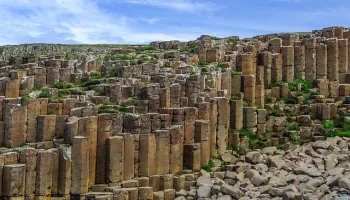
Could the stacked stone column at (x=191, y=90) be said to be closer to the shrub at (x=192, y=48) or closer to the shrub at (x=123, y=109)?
the shrub at (x=123, y=109)

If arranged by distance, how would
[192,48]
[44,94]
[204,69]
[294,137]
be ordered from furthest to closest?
[192,48]
[204,69]
[294,137]
[44,94]

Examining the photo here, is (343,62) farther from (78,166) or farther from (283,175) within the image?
(78,166)

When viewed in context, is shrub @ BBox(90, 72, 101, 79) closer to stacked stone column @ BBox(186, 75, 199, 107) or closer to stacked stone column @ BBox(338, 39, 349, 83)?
stacked stone column @ BBox(186, 75, 199, 107)

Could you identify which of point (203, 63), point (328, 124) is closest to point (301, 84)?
point (328, 124)

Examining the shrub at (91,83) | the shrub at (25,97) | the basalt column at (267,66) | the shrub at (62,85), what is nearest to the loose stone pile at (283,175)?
the basalt column at (267,66)

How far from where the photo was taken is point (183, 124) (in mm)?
22719

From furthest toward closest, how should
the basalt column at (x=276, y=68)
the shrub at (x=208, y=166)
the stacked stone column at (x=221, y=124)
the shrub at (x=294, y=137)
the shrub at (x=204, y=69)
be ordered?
the basalt column at (x=276, y=68) → the shrub at (x=204, y=69) → the shrub at (x=294, y=137) → the stacked stone column at (x=221, y=124) → the shrub at (x=208, y=166)

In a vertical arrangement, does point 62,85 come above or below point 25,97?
above

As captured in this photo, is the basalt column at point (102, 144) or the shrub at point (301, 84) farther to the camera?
the shrub at point (301, 84)

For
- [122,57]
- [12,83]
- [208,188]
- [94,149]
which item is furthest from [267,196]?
[122,57]

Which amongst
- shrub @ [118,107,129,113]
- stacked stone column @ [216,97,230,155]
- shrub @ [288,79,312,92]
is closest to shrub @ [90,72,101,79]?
shrub @ [118,107,129,113]

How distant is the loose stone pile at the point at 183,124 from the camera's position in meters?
19.3

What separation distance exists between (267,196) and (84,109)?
678cm

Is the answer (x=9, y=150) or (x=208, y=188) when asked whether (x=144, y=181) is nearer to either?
(x=208, y=188)
